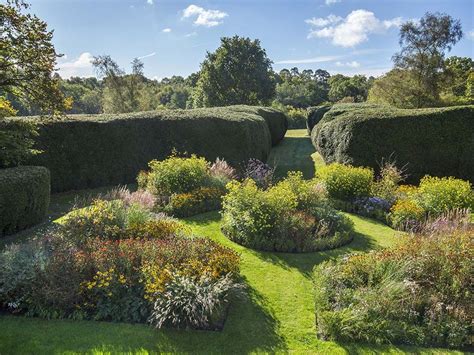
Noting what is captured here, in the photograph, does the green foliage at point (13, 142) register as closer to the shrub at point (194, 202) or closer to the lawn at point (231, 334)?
the shrub at point (194, 202)

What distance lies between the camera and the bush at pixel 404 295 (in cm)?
440

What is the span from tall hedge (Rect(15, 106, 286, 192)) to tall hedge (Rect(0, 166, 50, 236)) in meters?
2.94

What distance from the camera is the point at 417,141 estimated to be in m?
12.1

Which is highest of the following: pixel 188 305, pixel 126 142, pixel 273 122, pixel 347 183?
pixel 273 122

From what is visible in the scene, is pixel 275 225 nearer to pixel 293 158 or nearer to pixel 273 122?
pixel 293 158

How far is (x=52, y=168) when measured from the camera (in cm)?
1106

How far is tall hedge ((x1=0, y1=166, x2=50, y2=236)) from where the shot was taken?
722cm

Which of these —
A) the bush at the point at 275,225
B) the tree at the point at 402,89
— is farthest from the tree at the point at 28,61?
the tree at the point at 402,89

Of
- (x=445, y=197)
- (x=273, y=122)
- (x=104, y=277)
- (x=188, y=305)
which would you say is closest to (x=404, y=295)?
(x=188, y=305)

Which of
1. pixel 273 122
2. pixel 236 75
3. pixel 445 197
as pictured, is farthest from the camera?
pixel 236 75

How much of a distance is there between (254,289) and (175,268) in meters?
1.43

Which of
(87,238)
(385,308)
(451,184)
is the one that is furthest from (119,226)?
(451,184)

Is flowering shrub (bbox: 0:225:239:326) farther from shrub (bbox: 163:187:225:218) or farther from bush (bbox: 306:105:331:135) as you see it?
bush (bbox: 306:105:331:135)

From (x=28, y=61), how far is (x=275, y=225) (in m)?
6.93
